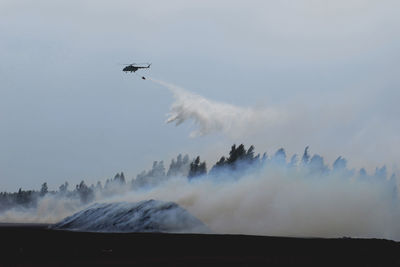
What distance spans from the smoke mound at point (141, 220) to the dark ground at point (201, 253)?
107ft

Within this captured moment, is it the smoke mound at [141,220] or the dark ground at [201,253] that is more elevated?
the smoke mound at [141,220]

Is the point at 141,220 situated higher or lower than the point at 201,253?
higher

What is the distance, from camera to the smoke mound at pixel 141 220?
15988cm

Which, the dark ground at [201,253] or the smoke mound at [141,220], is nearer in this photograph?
the dark ground at [201,253]

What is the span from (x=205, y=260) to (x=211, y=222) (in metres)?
78.8

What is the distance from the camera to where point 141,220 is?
163 meters

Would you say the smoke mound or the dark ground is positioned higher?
the smoke mound

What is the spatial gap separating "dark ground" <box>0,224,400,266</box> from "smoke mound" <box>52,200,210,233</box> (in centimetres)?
3270

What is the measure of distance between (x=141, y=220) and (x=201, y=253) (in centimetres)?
6923

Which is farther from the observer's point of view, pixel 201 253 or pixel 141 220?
pixel 141 220

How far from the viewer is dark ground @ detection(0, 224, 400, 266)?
82750 millimetres

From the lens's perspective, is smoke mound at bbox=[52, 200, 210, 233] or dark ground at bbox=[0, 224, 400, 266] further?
smoke mound at bbox=[52, 200, 210, 233]

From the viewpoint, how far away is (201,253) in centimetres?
9638

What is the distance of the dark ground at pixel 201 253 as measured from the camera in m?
82.8
